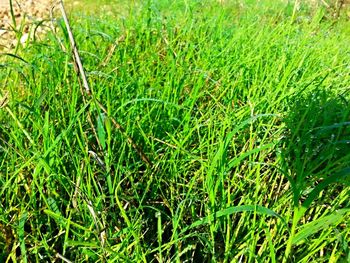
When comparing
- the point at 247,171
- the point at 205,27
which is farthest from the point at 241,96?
the point at 205,27

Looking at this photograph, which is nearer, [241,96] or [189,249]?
[189,249]

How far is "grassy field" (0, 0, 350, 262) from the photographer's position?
118cm

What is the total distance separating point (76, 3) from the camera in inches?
191

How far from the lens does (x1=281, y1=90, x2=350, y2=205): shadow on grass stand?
1436 mm

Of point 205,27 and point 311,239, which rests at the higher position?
point 205,27

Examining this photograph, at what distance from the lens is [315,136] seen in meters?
1.44

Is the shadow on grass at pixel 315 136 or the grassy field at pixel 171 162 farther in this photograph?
the shadow on grass at pixel 315 136

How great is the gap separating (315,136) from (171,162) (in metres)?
0.45

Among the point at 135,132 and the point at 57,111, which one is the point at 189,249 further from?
the point at 57,111

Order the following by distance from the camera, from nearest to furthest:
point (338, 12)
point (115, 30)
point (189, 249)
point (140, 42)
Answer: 1. point (189, 249)
2. point (140, 42)
3. point (115, 30)
4. point (338, 12)

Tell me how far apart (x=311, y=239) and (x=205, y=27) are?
1516 mm

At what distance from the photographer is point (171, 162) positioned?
4.53ft

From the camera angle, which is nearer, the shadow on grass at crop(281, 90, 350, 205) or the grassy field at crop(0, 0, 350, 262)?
the grassy field at crop(0, 0, 350, 262)

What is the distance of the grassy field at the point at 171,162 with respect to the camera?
118 cm
